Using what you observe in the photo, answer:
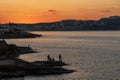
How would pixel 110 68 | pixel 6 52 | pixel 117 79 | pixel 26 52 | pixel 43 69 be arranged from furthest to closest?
pixel 26 52
pixel 6 52
pixel 110 68
pixel 43 69
pixel 117 79

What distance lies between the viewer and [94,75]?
6041cm

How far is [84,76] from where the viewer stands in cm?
5922

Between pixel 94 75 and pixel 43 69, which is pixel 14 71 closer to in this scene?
pixel 43 69

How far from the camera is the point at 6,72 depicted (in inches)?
2216

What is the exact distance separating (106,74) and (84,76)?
4249mm

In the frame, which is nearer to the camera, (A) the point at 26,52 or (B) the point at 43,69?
(B) the point at 43,69

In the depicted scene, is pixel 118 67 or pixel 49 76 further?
pixel 118 67

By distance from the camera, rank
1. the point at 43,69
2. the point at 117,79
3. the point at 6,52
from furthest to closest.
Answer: the point at 6,52 → the point at 43,69 → the point at 117,79

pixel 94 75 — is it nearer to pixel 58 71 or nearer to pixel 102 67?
pixel 58 71

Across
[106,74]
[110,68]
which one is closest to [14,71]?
[106,74]

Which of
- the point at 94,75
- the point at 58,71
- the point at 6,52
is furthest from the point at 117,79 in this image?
the point at 6,52

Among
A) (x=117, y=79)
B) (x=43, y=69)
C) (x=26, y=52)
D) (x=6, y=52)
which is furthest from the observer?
(x=26, y=52)

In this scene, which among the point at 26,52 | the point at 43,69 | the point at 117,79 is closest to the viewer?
the point at 117,79

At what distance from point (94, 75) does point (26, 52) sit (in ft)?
139
